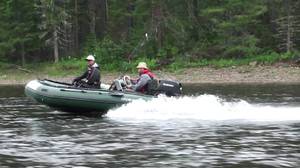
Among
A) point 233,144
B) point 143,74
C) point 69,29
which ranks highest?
point 69,29

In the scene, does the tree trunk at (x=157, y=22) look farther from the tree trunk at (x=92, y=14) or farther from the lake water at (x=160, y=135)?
the lake water at (x=160, y=135)

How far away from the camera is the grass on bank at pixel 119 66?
133ft

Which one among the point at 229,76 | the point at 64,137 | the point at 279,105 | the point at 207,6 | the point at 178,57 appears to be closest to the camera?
the point at 64,137

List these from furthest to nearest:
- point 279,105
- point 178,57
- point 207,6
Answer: point 207,6, point 178,57, point 279,105

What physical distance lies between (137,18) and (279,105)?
Result: 31.4m

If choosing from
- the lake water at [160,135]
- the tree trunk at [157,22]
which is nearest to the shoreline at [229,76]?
the tree trunk at [157,22]

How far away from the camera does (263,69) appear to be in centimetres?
3866

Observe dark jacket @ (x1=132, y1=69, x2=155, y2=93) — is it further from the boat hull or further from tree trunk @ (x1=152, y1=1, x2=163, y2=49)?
tree trunk @ (x1=152, y1=1, x2=163, y2=49)

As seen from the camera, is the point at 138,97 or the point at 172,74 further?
the point at 172,74

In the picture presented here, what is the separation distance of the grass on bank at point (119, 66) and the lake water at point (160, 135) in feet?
58.3

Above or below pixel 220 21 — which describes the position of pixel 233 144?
below

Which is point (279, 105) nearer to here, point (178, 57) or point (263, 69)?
point (263, 69)

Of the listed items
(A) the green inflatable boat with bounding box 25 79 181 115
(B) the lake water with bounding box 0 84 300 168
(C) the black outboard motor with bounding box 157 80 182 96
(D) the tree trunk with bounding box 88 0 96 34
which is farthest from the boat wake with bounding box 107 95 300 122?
(D) the tree trunk with bounding box 88 0 96 34

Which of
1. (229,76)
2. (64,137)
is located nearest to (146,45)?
(229,76)
